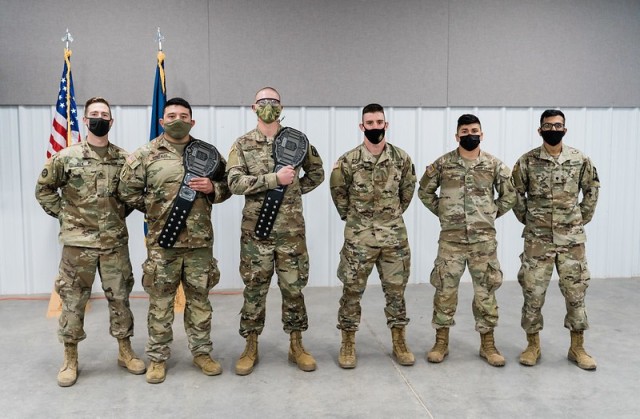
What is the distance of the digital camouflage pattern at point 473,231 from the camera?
135 inches

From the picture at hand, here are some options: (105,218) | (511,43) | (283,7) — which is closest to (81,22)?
(283,7)

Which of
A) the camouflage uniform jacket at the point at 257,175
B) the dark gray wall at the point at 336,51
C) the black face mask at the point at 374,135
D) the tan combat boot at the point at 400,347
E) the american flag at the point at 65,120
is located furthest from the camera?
the dark gray wall at the point at 336,51

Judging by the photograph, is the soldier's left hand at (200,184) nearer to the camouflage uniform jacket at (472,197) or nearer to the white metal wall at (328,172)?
the camouflage uniform jacket at (472,197)

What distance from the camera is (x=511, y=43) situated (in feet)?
18.7

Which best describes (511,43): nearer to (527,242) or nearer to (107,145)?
(527,242)

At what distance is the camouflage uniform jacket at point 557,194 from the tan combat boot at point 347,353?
4.66ft

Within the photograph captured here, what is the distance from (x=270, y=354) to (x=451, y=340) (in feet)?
4.61

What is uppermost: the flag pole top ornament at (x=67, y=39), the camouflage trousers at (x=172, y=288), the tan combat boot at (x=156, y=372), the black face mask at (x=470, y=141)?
Answer: the flag pole top ornament at (x=67, y=39)

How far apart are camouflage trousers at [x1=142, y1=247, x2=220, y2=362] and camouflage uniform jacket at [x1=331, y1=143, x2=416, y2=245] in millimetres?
993

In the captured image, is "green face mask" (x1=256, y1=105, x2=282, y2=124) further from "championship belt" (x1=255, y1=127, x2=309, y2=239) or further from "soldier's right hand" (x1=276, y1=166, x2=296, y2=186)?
"soldier's right hand" (x1=276, y1=166, x2=296, y2=186)

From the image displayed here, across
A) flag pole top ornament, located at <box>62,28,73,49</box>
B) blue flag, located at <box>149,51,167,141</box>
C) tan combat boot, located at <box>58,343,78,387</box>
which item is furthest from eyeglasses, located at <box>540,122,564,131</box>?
flag pole top ornament, located at <box>62,28,73,49</box>

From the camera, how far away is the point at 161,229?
316 cm

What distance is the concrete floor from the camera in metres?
2.85

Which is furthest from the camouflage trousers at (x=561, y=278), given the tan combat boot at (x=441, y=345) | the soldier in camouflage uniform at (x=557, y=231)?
the tan combat boot at (x=441, y=345)
